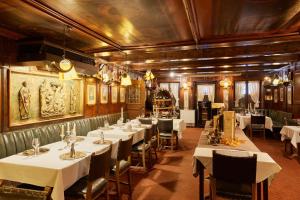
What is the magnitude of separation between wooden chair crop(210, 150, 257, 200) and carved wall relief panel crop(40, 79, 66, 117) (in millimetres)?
3664

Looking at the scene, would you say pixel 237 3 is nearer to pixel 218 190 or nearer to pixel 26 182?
pixel 218 190

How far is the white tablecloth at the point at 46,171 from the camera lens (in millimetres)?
2348

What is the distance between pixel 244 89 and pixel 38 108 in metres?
9.84

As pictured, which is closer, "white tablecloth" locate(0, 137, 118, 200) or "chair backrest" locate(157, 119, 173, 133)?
"white tablecloth" locate(0, 137, 118, 200)

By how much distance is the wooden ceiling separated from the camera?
279 centimetres

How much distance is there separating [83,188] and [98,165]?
360 mm

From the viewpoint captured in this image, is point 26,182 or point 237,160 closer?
point 237,160

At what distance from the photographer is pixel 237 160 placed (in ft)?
7.46

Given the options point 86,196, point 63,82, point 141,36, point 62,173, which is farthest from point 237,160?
point 63,82

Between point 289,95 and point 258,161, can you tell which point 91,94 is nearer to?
point 258,161

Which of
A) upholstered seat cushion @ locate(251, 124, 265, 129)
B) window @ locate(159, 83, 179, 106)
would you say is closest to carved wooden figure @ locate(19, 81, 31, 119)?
upholstered seat cushion @ locate(251, 124, 265, 129)

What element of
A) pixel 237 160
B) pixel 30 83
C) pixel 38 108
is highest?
pixel 30 83

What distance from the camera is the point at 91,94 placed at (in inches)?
254

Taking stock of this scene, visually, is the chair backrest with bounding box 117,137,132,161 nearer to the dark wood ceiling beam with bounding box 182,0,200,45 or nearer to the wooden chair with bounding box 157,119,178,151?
the dark wood ceiling beam with bounding box 182,0,200,45
